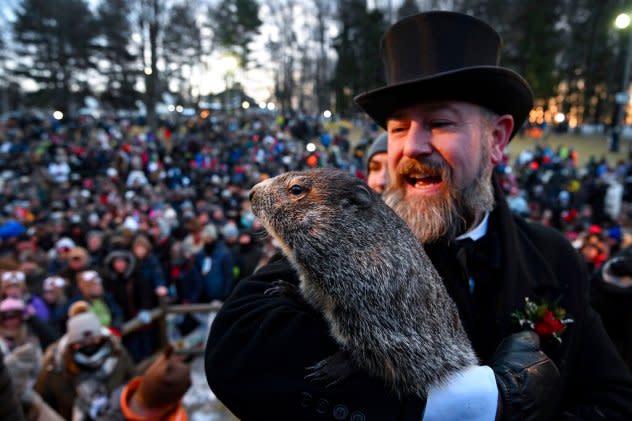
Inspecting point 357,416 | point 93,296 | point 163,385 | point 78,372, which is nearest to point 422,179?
point 357,416

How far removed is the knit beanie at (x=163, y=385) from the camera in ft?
10.2

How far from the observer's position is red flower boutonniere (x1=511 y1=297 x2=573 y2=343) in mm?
1502

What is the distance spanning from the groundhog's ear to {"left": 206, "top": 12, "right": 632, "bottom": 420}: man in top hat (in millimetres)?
270

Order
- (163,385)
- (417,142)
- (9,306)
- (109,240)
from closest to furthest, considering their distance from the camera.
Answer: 1. (417,142)
2. (163,385)
3. (9,306)
4. (109,240)

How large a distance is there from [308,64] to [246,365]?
43246 mm

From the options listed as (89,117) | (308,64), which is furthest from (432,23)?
(308,64)

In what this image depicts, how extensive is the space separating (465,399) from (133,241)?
706cm

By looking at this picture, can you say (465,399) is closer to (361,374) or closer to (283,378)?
(361,374)

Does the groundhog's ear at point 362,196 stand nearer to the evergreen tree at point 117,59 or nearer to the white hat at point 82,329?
the white hat at point 82,329

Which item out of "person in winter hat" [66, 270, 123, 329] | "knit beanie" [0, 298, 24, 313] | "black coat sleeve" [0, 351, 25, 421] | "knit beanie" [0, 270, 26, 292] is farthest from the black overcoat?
"person in winter hat" [66, 270, 123, 329]

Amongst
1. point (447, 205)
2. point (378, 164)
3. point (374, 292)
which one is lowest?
point (374, 292)

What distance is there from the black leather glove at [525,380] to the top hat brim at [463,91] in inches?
37.5

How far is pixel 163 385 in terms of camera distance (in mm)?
3096

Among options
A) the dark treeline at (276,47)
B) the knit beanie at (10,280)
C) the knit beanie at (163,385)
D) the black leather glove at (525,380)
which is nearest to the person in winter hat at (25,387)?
the knit beanie at (163,385)
